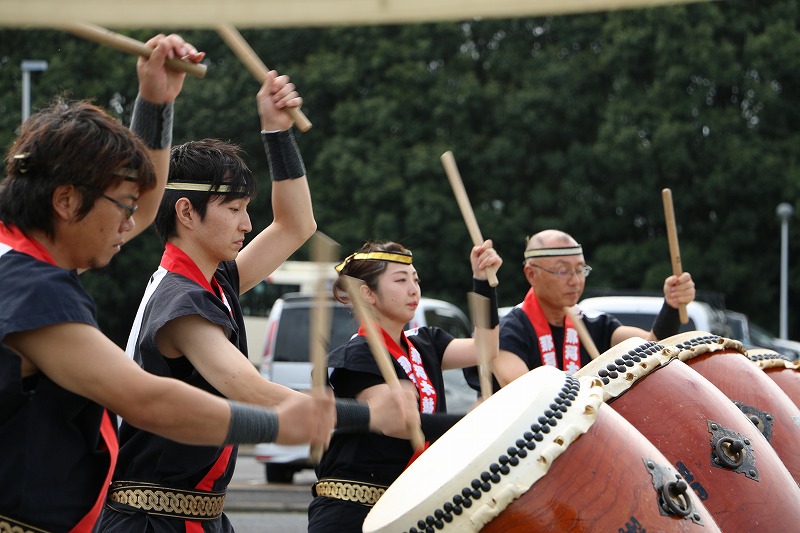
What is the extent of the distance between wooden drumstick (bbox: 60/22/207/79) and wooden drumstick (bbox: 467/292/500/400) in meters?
1.47

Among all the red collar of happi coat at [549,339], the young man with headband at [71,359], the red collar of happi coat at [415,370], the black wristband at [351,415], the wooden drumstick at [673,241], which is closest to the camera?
the young man with headband at [71,359]

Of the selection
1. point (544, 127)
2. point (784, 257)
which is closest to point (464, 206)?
point (784, 257)

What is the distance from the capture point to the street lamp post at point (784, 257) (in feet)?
52.8

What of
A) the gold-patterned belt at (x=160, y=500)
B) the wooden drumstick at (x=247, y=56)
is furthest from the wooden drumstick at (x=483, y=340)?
the gold-patterned belt at (x=160, y=500)

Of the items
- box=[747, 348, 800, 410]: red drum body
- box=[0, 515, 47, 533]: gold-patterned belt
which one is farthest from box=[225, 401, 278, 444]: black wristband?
box=[747, 348, 800, 410]: red drum body

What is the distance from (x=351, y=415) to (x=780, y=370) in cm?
268

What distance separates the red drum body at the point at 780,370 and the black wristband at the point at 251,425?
9.24 feet

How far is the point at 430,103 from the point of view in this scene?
18.0m

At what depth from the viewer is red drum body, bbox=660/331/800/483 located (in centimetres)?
350

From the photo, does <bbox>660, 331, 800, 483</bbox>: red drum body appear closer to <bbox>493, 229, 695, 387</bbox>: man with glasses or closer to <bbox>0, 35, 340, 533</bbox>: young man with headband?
<bbox>493, 229, 695, 387</bbox>: man with glasses

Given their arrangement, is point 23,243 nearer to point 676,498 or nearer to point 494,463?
point 494,463

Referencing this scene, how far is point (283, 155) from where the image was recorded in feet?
9.70

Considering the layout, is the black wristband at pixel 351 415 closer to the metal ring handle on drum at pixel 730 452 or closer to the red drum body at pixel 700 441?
the red drum body at pixel 700 441

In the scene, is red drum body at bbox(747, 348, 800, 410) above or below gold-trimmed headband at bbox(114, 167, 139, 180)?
below
